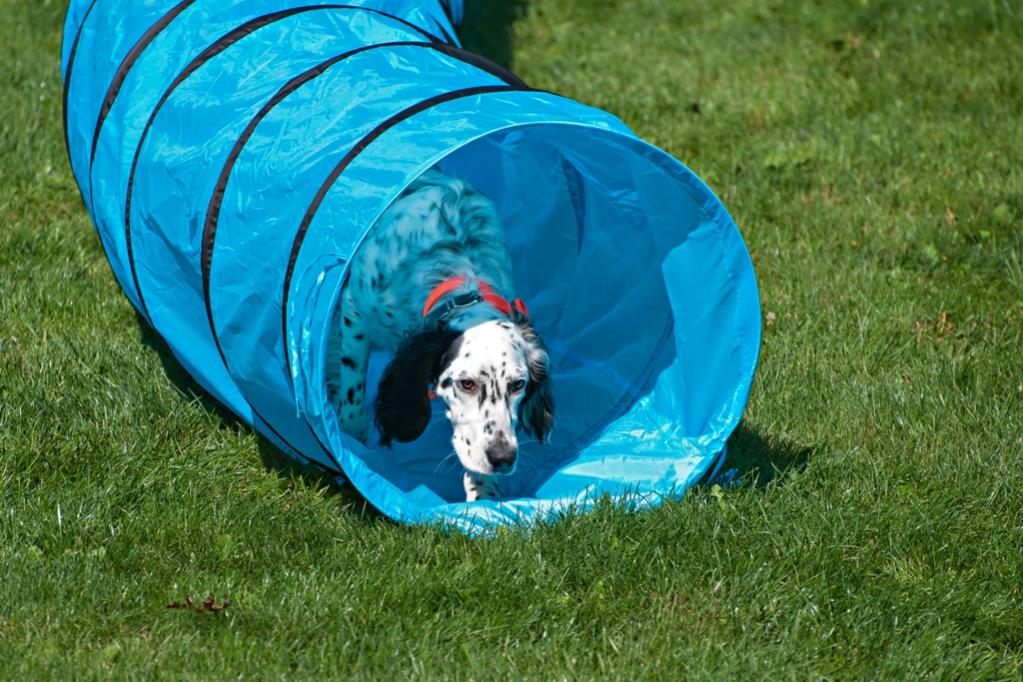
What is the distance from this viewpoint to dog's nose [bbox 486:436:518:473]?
4.01 m

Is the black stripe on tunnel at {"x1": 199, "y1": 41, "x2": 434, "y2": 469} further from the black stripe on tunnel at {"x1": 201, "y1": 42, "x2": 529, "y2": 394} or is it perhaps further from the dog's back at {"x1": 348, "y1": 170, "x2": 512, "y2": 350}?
the dog's back at {"x1": 348, "y1": 170, "x2": 512, "y2": 350}

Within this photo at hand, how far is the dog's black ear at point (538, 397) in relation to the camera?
4.25m

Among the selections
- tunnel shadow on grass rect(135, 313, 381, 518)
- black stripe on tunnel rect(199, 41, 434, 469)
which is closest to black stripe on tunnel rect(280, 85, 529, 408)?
black stripe on tunnel rect(199, 41, 434, 469)

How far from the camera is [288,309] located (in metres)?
3.65

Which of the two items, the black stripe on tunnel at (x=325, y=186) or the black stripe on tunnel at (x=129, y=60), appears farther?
the black stripe on tunnel at (x=129, y=60)

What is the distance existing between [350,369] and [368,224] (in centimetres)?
95

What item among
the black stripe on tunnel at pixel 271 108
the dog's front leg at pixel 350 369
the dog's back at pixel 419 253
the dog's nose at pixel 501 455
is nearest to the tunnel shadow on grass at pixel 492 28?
the dog's back at pixel 419 253

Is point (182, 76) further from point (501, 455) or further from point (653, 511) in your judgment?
point (653, 511)

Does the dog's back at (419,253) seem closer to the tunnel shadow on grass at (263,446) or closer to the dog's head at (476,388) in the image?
the dog's head at (476,388)

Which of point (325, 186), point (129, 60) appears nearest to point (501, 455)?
point (325, 186)

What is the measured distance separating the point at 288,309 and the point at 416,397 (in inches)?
32.4

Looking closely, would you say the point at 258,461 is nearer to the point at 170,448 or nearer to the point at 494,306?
the point at 170,448

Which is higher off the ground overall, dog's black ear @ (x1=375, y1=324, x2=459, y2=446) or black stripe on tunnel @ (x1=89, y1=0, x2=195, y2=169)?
black stripe on tunnel @ (x1=89, y1=0, x2=195, y2=169)

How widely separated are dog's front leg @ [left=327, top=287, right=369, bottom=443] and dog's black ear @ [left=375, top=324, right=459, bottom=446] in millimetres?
66
